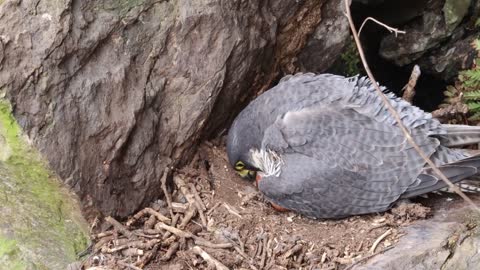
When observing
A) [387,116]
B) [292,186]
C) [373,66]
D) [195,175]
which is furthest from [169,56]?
[373,66]

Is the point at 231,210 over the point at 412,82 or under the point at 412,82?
under

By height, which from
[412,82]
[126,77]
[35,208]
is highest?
[126,77]

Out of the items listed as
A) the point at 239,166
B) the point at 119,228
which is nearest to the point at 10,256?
the point at 119,228

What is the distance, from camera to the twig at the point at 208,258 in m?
4.04

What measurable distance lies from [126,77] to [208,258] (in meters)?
1.47

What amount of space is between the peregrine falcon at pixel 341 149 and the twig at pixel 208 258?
71 centimetres

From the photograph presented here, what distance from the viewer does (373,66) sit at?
22.7 ft

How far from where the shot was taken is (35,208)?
4148mm

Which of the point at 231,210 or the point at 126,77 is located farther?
the point at 231,210

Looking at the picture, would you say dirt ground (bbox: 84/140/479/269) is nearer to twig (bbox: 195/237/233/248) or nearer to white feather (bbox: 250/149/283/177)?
twig (bbox: 195/237/233/248)

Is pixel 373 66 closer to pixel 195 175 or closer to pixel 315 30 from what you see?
pixel 315 30

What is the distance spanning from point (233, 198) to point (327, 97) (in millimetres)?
1133

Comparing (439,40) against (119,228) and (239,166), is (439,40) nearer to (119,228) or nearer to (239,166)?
(239,166)

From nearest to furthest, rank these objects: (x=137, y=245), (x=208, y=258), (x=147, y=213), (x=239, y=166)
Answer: (x=208, y=258) < (x=137, y=245) < (x=147, y=213) < (x=239, y=166)
